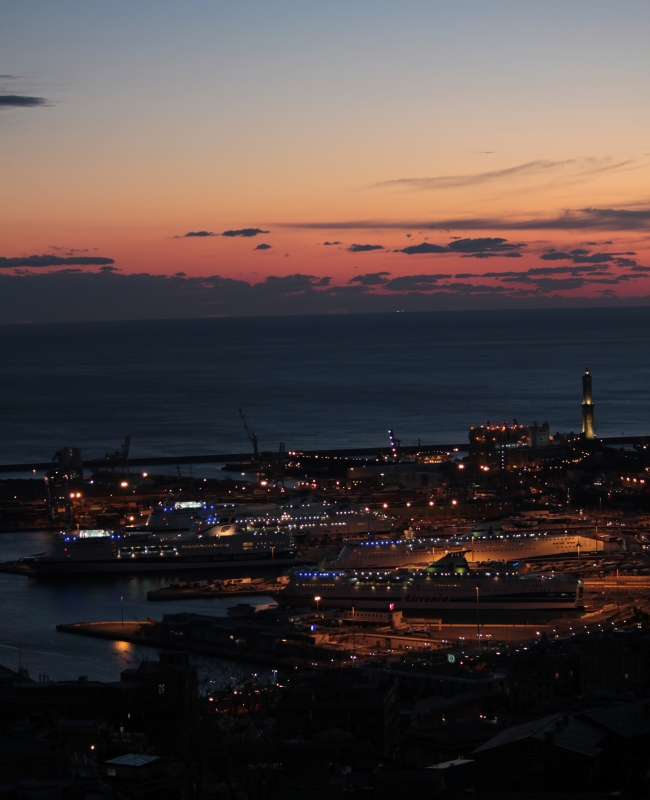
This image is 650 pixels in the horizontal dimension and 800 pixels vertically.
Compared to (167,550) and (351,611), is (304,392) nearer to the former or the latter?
(167,550)

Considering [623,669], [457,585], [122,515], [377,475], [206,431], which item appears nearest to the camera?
[623,669]

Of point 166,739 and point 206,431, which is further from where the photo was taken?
point 206,431

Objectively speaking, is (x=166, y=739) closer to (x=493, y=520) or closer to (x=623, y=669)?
(x=623, y=669)

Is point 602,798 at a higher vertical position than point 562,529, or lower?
higher

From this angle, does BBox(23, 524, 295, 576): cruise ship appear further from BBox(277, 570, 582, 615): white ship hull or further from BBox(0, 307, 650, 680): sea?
BBox(277, 570, 582, 615): white ship hull

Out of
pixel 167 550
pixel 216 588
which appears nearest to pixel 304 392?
pixel 167 550

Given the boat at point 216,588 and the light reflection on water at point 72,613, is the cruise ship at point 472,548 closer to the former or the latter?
the boat at point 216,588

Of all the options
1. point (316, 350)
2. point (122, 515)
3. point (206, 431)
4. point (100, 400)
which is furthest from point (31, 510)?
point (316, 350)

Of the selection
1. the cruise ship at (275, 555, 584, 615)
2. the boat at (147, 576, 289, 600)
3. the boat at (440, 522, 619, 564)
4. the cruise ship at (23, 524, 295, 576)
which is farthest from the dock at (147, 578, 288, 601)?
the boat at (440, 522, 619, 564)
